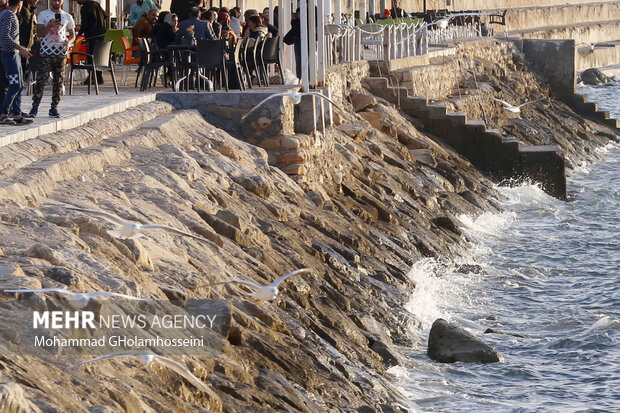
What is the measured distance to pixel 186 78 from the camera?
15.1 m

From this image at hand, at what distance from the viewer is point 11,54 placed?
1130 centimetres

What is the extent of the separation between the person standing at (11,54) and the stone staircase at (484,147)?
11894mm

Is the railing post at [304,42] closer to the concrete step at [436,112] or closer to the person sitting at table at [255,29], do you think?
the person sitting at table at [255,29]

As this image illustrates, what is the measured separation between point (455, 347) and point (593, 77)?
41106 mm

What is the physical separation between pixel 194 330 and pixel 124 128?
4.70 meters

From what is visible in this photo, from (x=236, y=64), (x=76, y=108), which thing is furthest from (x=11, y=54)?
(x=236, y=64)

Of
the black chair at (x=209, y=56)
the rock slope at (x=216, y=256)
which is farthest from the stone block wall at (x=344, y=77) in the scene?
the black chair at (x=209, y=56)

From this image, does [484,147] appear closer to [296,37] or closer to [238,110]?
[296,37]

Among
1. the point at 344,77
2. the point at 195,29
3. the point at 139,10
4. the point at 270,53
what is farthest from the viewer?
the point at 344,77

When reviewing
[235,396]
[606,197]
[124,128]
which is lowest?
[606,197]

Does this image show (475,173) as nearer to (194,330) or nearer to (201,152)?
Result: (201,152)

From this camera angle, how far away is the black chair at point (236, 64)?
603 inches

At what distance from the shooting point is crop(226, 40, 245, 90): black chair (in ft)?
50.2

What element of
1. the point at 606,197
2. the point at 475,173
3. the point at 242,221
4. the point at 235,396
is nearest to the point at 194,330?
the point at 235,396
